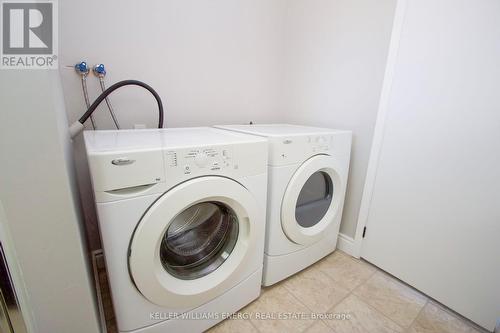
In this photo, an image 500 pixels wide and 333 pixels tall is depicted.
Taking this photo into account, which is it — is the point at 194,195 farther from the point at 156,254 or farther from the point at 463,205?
the point at 463,205

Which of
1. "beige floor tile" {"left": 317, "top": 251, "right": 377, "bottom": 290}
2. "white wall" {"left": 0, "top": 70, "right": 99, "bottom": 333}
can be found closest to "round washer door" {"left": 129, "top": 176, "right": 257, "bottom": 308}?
"white wall" {"left": 0, "top": 70, "right": 99, "bottom": 333}

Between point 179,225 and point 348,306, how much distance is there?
0.92m

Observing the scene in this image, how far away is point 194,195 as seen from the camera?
0.71 m

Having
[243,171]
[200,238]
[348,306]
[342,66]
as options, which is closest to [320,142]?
[243,171]

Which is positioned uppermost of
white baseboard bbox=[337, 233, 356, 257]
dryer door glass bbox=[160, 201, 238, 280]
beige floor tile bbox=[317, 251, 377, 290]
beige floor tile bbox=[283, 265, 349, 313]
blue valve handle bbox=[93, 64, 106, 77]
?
blue valve handle bbox=[93, 64, 106, 77]

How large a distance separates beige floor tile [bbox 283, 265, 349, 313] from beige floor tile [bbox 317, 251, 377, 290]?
0.14 ft

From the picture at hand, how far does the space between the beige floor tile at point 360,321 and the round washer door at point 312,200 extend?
0.34 m

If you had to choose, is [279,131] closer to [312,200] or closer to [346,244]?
[312,200]

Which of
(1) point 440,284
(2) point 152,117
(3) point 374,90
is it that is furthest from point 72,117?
(1) point 440,284

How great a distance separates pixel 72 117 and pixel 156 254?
0.81 m

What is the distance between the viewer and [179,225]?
0.91m

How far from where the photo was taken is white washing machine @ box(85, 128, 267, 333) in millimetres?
624

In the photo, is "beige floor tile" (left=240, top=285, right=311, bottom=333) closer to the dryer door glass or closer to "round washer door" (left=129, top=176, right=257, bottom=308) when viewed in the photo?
"round washer door" (left=129, top=176, right=257, bottom=308)

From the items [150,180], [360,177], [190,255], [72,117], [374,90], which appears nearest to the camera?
[150,180]
